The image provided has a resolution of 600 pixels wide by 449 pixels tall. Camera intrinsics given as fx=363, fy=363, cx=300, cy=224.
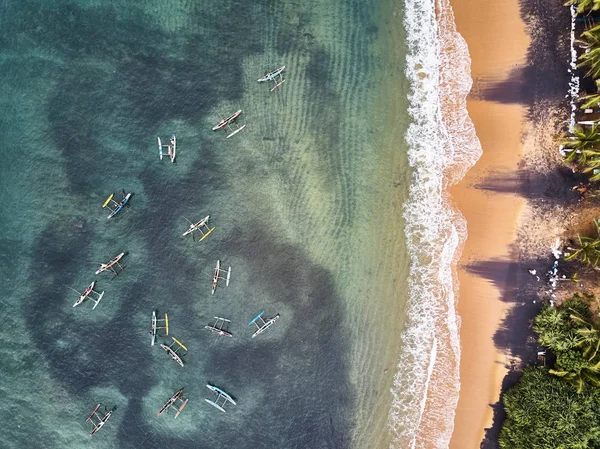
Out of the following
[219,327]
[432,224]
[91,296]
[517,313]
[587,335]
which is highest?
[432,224]

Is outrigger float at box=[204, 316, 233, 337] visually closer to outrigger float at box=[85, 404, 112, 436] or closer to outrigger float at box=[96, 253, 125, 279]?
outrigger float at box=[96, 253, 125, 279]

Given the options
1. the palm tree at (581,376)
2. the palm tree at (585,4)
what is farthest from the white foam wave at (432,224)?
the palm tree at (585,4)

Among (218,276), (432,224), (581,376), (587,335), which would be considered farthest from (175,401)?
(587,335)

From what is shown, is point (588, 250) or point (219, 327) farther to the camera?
point (219, 327)

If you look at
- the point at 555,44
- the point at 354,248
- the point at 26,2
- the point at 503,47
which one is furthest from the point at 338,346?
the point at 26,2

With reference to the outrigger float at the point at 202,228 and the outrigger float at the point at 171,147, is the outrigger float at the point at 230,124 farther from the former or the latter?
the outrigger float at the point at 202,228

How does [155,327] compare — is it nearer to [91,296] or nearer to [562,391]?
[91,296]
